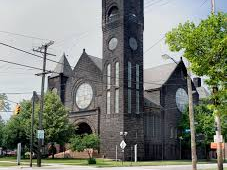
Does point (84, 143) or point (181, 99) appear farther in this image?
point (181, 99)

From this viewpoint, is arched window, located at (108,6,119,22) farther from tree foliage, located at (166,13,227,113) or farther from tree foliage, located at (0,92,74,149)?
tree foliage, located at (166,13,227,113)

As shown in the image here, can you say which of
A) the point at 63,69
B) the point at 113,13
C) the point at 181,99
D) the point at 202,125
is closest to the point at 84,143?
the point at 113,13

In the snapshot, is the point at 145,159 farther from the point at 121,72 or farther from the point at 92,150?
the point at 121,72

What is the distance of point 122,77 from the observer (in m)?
62.8

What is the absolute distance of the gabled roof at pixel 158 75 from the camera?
76188 mm

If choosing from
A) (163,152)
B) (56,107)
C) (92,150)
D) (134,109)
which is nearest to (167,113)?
(163,152)

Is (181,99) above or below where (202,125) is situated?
above

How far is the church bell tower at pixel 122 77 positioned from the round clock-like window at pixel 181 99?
14745mm

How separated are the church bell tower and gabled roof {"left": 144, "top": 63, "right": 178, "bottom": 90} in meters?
10.6

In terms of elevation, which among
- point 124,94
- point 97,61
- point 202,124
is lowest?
point 202,124

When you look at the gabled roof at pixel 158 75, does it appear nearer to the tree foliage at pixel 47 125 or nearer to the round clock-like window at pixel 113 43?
the round clock-like window at pixel 113 43

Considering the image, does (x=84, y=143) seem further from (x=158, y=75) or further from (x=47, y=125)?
(x=158, y=75)

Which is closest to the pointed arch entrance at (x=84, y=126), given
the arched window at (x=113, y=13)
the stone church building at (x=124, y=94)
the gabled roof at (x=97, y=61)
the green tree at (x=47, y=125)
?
the stone church building at (x=124, y=94)

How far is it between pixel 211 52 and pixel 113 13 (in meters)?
50.1
